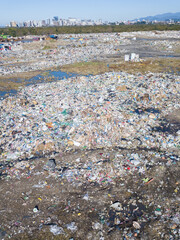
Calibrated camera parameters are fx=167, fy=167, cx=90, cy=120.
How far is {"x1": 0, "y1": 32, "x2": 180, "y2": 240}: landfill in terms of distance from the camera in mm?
3367

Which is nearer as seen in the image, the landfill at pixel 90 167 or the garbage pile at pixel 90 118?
the landfill at pixel 90 167


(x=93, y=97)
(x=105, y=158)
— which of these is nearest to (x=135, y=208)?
(x=105, y=158)

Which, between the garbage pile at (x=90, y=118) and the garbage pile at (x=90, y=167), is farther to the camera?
the garbage pile at (x=90, y=118)

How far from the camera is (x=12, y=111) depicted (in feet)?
24.4

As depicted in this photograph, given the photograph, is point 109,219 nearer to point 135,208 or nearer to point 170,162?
point 135,208

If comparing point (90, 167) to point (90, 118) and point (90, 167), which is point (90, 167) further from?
point (90, 118)

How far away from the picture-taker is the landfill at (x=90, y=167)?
3.37 metres

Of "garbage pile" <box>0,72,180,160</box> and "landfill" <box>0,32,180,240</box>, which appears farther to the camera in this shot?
"garbage pile" <box>0,72,180,160</box>

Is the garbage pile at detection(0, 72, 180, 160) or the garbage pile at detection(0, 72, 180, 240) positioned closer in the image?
the garbage pile at detection(0, 72, 180, 240)

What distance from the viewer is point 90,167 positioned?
465 centimetres

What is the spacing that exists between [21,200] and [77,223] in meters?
1.45

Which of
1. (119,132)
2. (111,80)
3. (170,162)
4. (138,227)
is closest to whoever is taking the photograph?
(138,227)

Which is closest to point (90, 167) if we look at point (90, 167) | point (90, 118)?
point (90, 167)

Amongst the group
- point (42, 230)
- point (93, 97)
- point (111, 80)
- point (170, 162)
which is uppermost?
point (111, 80)
